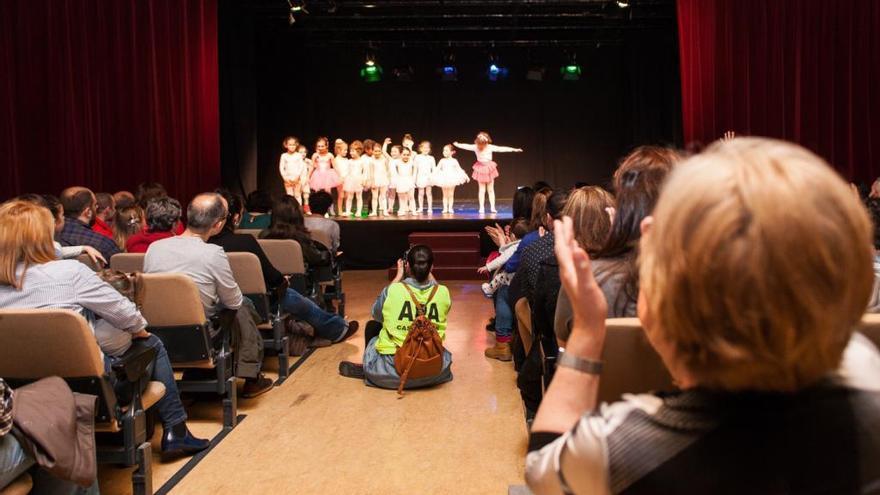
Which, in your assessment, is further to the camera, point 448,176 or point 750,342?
point 448,176

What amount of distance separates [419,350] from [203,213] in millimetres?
1419

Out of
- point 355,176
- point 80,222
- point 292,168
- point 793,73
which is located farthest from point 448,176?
point 80,222

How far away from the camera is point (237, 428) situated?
4523 mm

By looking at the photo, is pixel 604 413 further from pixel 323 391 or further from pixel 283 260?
pixel 283 260

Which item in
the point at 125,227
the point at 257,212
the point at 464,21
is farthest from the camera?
the point at 464,21

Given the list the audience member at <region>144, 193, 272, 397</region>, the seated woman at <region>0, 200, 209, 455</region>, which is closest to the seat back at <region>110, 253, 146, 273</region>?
the audience member at <region>144, 193, 272, 397</region>

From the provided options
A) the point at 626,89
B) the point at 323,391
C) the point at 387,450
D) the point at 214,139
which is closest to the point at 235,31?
the point at 214,139

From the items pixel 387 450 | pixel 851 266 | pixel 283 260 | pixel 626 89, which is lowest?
pixel 387 450

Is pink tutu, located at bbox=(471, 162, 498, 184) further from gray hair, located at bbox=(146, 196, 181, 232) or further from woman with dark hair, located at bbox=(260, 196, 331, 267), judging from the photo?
gray hair, located at bbox=(146, 196, 181, 232)

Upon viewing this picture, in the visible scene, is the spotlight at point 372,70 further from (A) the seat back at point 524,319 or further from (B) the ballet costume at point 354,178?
(A) the seat back at point 524,319

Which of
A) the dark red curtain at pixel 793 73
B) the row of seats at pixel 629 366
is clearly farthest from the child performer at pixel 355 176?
the row of seats at pixel 629 366

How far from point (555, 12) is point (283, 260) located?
7919 mm

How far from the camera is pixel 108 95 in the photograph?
8867 mm

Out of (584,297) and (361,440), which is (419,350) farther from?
(584,297)
